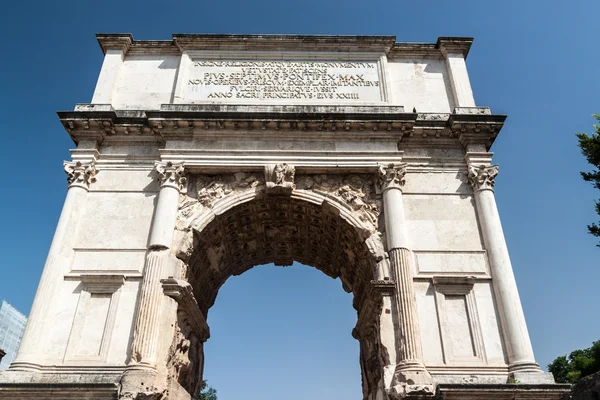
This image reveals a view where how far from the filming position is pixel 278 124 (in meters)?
13.2

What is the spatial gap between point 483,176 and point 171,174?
812cm

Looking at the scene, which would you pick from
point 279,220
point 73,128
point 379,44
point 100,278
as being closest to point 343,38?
point 379,44

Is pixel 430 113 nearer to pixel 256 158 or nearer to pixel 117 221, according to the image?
pixel 256 158

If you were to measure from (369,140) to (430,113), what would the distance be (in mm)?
2081

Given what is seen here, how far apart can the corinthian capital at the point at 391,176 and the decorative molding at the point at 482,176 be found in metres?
1.81

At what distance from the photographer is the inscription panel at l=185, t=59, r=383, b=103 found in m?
14.3

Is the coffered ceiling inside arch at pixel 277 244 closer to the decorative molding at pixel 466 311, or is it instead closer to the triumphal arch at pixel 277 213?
the triumphal arch at pixel 277 213

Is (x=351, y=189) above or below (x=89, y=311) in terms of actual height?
above

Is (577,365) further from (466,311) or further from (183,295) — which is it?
(183,295)

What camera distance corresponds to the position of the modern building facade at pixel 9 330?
49.1 meters

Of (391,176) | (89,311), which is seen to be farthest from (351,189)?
(89,311)

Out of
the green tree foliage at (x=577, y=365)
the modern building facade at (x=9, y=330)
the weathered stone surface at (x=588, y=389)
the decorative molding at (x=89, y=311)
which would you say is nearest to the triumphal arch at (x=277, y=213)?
the decorative molding at (x=89, y=311)

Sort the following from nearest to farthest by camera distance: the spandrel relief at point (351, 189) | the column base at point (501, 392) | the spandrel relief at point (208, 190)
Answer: the column base at point (501, 392) < the spandrel relief at point (208, 190) < the spandrel relief at point (351, 189)

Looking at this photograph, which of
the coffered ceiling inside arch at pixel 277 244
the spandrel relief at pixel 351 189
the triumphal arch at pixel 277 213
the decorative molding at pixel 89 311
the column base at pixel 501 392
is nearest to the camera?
the column base at pixel 501 392
